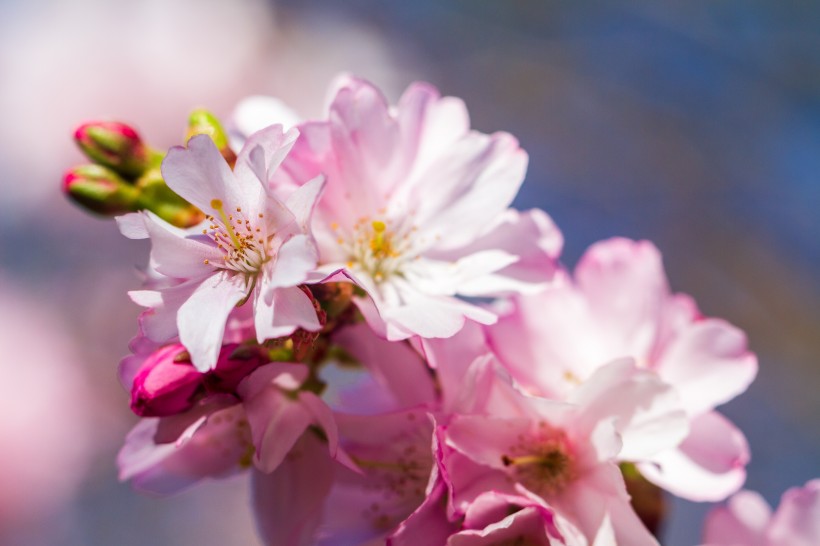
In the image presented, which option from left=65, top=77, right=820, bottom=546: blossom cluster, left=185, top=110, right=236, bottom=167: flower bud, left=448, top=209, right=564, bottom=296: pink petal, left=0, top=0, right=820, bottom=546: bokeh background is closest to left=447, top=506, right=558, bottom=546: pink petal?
left=65, top=77, right=820, bottom=546: blossom cluster

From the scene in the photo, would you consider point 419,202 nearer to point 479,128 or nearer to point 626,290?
point 626,290

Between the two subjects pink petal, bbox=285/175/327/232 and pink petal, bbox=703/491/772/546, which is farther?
pink petal, bbox=703/491/772/546

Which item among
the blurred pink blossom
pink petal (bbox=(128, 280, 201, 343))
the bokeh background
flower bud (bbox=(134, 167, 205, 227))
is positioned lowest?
the blurred pink blossom


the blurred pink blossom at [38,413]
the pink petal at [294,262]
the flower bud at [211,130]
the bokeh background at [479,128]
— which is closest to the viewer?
the pink petal at [294,262]

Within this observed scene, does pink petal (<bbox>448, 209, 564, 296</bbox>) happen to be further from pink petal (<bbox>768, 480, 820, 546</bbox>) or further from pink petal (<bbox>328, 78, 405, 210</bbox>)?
pink petal (<bbox>768, 480, 820, 546</bbox>)

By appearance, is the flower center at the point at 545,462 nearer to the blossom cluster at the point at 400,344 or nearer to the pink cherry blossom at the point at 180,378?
the blossom cluster at the point at 400,344

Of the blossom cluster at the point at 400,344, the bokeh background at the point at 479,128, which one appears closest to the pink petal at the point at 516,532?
the blossom cluster at the point at 400,344

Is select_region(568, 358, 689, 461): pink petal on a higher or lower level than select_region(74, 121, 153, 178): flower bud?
higher
